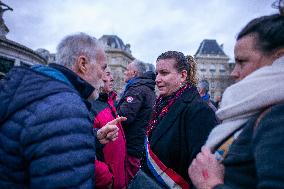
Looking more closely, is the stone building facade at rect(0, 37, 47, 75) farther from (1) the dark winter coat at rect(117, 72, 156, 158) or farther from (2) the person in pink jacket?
(2) the person in pink jacket

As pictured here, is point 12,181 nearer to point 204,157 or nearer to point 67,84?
point 67,84

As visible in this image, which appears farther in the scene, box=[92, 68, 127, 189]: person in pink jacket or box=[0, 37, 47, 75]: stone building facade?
box=[0, 37, 47, 75]: stone building facade

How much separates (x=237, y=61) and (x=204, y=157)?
66 cm

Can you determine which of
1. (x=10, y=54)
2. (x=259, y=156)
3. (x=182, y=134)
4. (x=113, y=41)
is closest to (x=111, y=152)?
(x=182, y=134)

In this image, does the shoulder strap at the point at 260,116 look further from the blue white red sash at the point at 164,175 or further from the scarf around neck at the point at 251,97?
the blue white red sash at the point at 164,175

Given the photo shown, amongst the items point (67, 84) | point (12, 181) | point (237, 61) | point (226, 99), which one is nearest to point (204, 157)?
point (226, 99)

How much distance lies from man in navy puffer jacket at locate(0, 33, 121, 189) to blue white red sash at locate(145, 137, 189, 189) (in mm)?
1299

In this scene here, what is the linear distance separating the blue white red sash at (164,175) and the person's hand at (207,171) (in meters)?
1.22

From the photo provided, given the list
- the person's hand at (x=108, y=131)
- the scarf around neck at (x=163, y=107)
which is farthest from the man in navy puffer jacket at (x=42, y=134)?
the scarf around neck at (x=163, y=107)

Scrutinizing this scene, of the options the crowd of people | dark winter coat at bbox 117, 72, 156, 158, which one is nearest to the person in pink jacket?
dark winter coat at bbox 117, 72, 156, 158

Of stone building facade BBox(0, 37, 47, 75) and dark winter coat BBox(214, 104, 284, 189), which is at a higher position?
stone building facade BBox(0, 37, 47, 75)

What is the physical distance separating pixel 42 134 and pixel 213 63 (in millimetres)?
79553

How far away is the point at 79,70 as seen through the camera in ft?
8.66

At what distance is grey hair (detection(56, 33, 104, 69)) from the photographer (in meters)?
2.55
